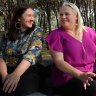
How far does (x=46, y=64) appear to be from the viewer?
153 inches

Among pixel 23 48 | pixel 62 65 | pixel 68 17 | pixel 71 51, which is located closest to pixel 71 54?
pixel 71 51

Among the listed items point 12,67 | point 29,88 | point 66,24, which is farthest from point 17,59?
point 66,24

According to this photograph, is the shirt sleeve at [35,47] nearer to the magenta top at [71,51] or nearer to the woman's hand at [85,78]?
the magenta top at [71,51]

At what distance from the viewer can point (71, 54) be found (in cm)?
346

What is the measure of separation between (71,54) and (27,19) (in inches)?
27.6

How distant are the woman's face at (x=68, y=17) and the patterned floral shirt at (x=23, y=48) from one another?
336 millimetres

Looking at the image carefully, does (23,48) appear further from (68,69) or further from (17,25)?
(68,69)

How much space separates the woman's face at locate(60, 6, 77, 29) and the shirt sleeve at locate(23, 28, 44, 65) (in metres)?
0.32

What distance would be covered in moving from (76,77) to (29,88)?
21.6 inches

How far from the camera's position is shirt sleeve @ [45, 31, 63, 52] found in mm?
3469

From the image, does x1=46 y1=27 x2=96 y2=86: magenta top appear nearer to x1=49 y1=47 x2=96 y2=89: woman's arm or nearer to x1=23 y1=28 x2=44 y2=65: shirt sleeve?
x1=49 y1=47 x2=96 y2=89: woman's arm

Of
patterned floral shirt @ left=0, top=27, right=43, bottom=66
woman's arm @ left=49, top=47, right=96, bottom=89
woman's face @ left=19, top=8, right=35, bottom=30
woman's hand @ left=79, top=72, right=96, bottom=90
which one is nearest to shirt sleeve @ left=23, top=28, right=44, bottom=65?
patterned floral shirt @ left=0, top=27, right=43, bottom=66

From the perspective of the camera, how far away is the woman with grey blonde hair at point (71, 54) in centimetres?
330

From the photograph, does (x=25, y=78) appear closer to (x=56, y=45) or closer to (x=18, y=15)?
(x=56, y=45)
